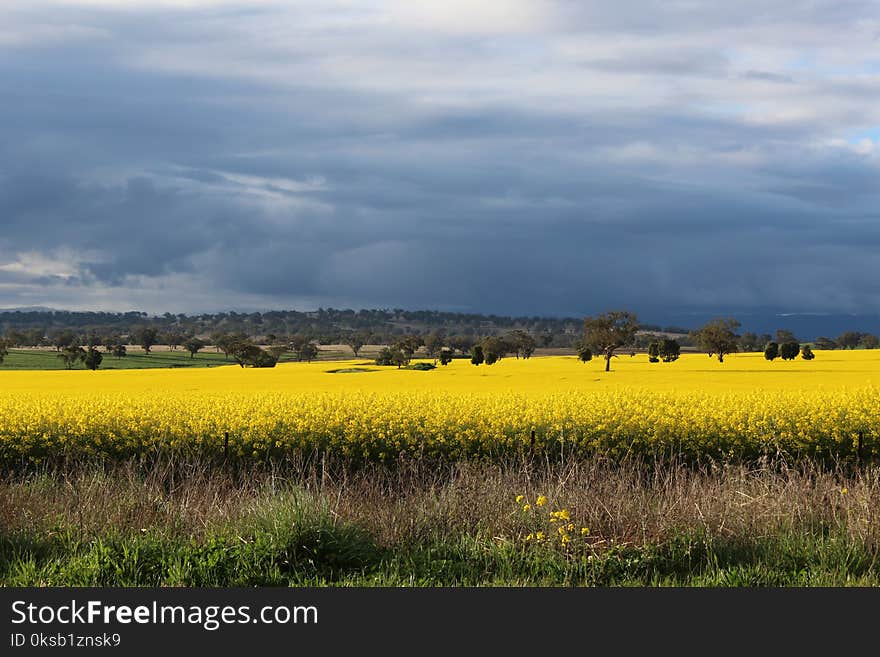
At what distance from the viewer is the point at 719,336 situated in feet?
244

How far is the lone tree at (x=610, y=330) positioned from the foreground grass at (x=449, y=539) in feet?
177

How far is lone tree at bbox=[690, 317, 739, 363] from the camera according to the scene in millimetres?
74562

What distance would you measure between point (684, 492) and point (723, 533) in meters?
1.67

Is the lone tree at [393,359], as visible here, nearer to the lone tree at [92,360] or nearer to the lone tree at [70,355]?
the lone tree at [92,360]

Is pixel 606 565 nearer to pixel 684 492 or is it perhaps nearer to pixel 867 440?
pixel 684 492

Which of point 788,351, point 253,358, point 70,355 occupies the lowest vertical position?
point 70,355

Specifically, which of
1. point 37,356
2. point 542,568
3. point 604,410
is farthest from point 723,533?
point 37,356

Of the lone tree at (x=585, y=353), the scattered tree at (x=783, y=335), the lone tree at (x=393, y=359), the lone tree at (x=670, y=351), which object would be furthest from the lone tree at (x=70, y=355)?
the scattered tree at (x=783, y=335)

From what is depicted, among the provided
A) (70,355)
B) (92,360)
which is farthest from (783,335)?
(92,360)

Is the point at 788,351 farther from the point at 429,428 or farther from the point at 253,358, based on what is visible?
the point at 429,428

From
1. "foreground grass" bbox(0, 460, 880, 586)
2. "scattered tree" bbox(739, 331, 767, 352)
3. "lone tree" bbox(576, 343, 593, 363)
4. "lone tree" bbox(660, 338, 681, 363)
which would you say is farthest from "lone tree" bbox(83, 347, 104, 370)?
"scattered tree" bbox(739, 331, 767, 352)

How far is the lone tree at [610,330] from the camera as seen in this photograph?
6438cm

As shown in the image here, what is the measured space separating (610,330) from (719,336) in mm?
14318

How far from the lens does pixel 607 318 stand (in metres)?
64.8
